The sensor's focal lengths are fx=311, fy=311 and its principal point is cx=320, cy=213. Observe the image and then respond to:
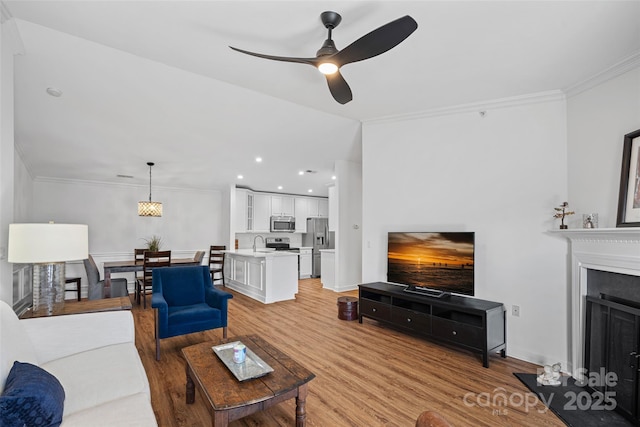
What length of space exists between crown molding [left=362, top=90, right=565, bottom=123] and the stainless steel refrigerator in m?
5.04

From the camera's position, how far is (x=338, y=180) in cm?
619

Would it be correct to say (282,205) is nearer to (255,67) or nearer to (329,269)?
(329,269)

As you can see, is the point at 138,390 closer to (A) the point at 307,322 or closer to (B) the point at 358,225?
(A) the point at 307,322

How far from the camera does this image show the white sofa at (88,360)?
1.51 m

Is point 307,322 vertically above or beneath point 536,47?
beneath

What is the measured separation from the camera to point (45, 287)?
2.54m

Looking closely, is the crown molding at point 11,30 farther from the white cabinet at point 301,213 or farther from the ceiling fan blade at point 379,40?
the white cabinet at point 301,213

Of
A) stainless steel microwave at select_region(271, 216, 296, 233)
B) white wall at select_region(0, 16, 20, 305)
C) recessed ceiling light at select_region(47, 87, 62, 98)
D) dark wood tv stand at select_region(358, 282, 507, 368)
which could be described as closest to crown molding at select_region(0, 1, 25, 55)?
white wall at select_region(0, 16, 20, 305)

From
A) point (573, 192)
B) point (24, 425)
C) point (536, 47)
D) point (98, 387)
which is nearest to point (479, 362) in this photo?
point (573, 192)

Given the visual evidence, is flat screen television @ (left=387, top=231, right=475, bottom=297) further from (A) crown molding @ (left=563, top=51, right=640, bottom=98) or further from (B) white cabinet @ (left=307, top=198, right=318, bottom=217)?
(B) white cabinet @ (left=307, top=198, right=318, bottom=217)

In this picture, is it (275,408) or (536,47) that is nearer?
(275,408)

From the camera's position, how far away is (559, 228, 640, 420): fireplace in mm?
2254

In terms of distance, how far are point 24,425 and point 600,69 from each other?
4.50 metres

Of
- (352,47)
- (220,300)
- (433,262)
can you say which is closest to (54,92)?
(220,300)
